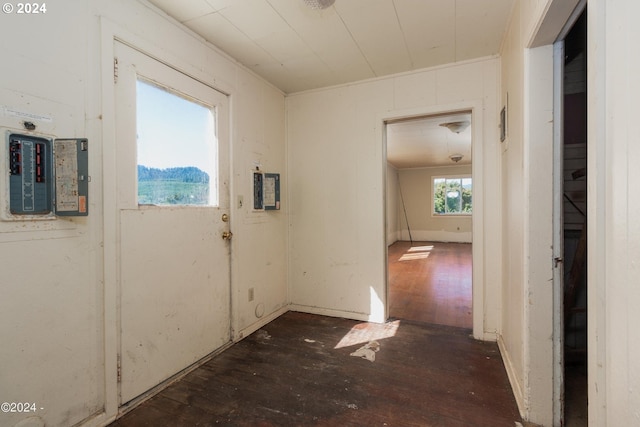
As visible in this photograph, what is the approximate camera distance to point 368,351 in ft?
7.74

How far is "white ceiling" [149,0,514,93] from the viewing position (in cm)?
188


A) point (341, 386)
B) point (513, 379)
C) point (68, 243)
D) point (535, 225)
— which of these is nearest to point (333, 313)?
point (341, 386)

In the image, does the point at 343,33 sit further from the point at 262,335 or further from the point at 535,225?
the point at 262,335

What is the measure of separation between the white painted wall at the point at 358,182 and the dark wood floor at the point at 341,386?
0.52 m

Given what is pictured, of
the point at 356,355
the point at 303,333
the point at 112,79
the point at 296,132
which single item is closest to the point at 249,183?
the point at 296,132

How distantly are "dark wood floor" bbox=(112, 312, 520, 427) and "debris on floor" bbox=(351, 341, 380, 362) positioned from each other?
0.05m

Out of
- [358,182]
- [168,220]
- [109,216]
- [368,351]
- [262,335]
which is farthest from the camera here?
[358,182]

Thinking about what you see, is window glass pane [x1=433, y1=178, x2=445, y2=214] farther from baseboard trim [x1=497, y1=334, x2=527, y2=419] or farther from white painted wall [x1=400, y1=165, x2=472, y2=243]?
baseboard trim [x1=497, y1=334, x2=527, y2=419]

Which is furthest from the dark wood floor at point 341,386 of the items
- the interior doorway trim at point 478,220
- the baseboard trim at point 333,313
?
the baseboard trim at point 333,313

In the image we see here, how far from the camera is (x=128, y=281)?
1715 millimetres

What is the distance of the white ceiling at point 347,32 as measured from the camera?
1.88 meters

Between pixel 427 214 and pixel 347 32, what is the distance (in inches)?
311

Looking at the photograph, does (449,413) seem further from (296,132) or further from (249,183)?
(296,132)

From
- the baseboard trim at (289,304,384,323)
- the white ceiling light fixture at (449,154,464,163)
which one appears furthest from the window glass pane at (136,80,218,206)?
the white ceiling light fixture at (449,154,464,163)
